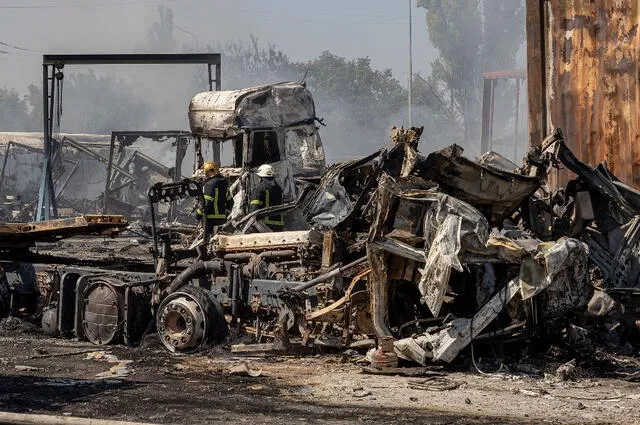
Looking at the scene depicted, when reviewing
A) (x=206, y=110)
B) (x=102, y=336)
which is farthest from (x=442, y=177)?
(x=206, y=110)

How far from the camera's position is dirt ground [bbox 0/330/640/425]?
7887mm

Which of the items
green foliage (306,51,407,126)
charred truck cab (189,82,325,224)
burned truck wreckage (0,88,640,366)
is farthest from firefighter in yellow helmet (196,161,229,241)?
green foliage (306,51,407,126)

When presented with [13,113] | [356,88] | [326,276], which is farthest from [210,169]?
[13,113]

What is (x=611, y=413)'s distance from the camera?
26.8 ft

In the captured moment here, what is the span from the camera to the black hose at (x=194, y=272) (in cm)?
1174

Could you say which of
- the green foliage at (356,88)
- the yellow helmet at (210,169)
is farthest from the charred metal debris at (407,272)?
the green foliage at (356,88)

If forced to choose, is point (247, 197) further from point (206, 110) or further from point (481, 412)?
point (481, 412)

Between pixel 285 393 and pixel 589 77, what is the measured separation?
7.78 metres

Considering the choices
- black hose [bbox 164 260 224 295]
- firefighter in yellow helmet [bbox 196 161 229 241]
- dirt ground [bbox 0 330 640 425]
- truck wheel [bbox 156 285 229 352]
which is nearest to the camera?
dirt ground [bbox 0 330 640 425]

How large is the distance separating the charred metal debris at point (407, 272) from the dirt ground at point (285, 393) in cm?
43

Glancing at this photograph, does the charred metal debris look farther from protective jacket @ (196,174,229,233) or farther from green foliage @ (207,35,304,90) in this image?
green foliage @ (207,35,304,90)

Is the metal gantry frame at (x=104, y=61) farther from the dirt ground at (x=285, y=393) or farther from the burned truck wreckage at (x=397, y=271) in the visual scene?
the dirt ground at (x=285, y=393)

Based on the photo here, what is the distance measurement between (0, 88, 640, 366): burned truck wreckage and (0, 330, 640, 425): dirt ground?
466mm

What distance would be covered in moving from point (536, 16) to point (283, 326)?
23.2ft
